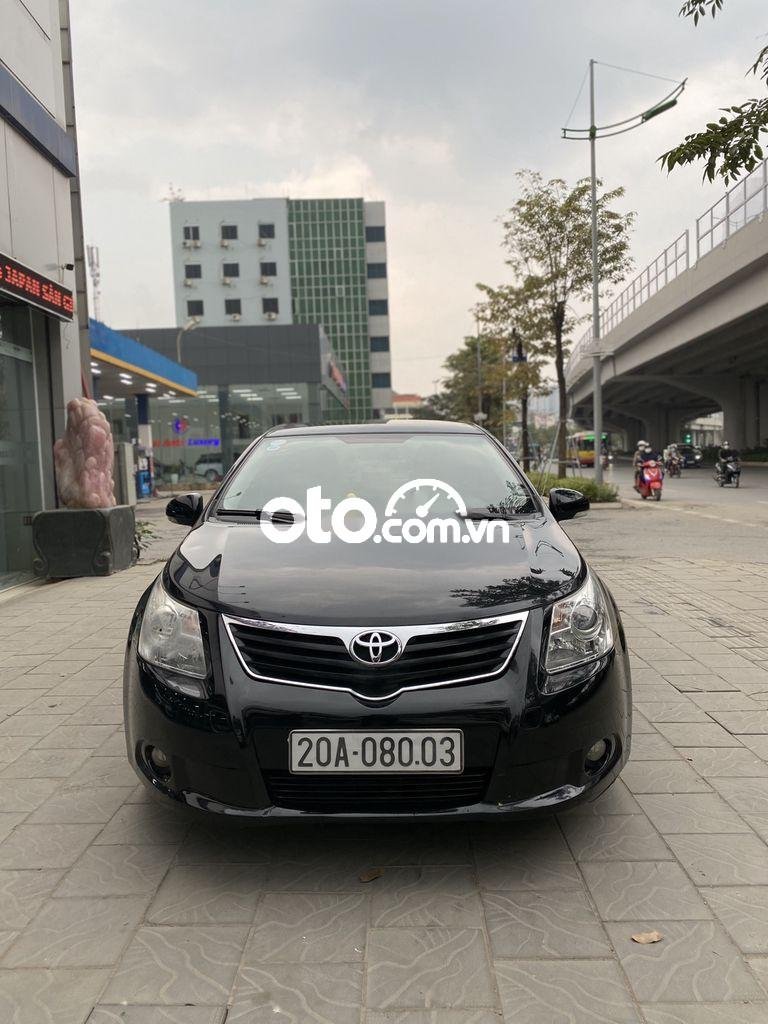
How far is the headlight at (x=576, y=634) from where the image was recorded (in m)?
2.64

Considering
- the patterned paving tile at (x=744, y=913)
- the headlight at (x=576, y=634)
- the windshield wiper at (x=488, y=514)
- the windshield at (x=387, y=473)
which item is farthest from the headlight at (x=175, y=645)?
the patterned paving tile at (x=744, y=913)

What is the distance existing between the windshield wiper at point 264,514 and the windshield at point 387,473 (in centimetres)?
2

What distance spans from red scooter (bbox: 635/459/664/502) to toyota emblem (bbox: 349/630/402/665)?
728 inches

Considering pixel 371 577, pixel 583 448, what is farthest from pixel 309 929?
pixel 583 448

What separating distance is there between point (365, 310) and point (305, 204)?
34.4 feet

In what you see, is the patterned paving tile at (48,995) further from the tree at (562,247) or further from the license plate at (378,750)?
the tree at (562,247)

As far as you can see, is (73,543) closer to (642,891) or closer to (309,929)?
(309,929)

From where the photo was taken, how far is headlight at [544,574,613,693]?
2639 millimetres

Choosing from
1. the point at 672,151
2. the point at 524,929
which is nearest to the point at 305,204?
the point at 672,151

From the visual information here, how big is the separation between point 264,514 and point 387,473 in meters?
0.65

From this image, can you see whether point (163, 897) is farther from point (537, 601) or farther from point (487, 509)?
point (487, 509)

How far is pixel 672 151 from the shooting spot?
6.18 meters

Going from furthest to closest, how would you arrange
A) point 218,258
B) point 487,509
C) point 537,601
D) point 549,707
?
point 218,258 < point 487,509 < point 537,601 < point 549,707

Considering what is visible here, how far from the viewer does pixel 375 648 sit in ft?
8.29
